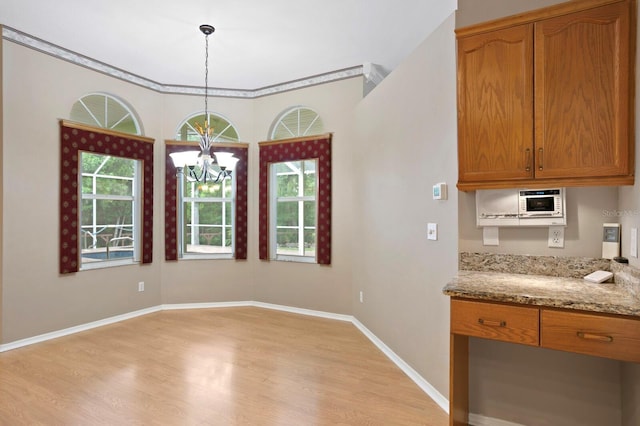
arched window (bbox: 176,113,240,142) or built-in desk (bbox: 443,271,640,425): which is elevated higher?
arched window (bbox: 176,113,240,142)

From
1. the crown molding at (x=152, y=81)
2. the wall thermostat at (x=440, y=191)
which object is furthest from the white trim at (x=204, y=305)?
the wall thermostat at (x=440, y=191)

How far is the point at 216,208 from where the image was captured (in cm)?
529

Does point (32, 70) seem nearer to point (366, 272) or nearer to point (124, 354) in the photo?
point (124, 354)

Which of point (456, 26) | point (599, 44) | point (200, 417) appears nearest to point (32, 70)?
point (200, 417)

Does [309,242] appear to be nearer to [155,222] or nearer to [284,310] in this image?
[284,310]

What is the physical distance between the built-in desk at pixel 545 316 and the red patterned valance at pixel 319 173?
2669mm

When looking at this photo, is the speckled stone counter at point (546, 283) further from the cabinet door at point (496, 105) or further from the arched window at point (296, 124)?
the arched window at point (296, 124)

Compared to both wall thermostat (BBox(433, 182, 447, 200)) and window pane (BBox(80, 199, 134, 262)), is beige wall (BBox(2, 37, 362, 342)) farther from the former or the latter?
wall thermostat (BBox(433, 182, 447, 200))

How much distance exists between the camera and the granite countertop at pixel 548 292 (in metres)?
1.63

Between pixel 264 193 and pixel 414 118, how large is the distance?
265 centimetres

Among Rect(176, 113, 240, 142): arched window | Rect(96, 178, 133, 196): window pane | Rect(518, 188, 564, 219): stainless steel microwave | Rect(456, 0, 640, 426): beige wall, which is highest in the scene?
Rect(176, 113, 240, 142): arched window

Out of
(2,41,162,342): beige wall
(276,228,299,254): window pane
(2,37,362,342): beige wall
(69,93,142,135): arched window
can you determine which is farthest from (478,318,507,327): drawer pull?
(69,93,142,135): arched window

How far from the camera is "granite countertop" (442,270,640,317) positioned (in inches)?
64.4

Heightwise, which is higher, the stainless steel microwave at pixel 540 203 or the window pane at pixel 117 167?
the window pane at pixel 117 167
